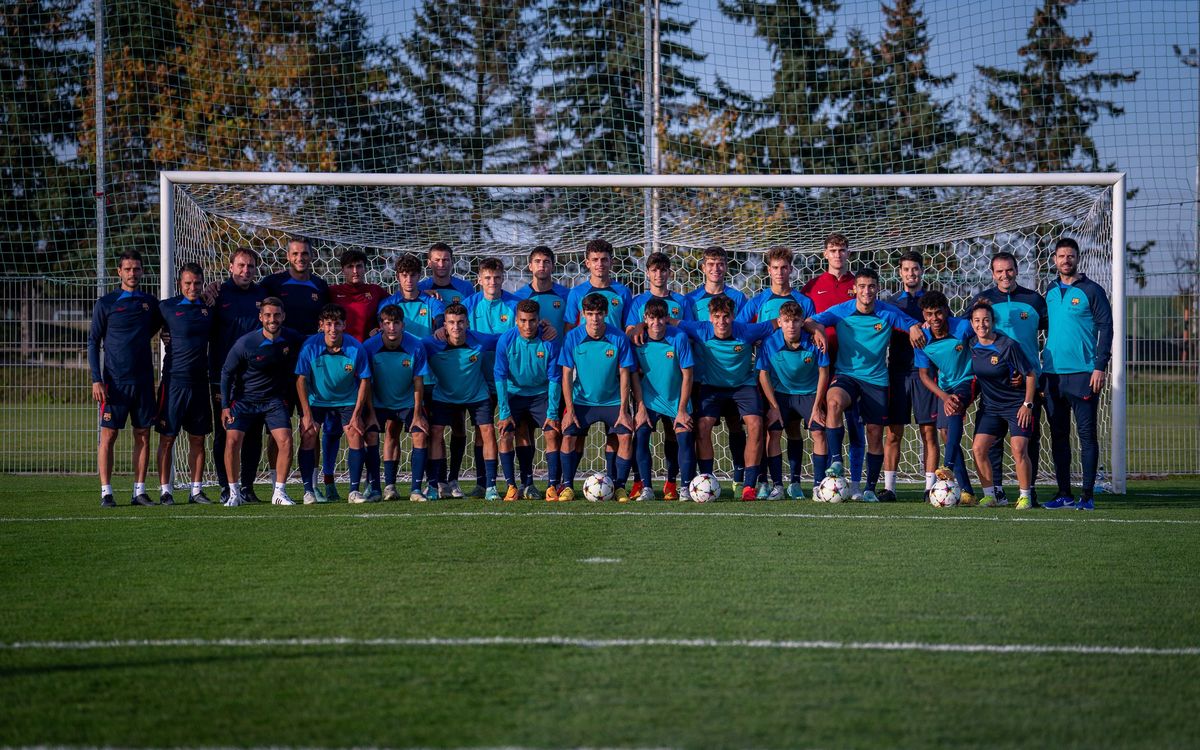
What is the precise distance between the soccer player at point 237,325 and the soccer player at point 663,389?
2926 mm

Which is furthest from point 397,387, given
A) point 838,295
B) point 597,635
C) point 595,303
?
point 597,635

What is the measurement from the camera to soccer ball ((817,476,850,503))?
28.7 feet

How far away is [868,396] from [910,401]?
1.34 ft

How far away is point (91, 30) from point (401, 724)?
60.4 feet

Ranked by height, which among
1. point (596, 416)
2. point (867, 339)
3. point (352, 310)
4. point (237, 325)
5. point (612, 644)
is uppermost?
point (352, 310)

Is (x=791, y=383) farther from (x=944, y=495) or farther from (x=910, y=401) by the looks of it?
(x=944, y=495)

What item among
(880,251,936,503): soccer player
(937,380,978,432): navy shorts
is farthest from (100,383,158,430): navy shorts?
(937,380,978,432): navy shorts

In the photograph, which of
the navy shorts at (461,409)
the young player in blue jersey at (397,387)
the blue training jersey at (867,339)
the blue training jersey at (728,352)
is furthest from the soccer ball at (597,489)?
the blue training jersey at (867,339)

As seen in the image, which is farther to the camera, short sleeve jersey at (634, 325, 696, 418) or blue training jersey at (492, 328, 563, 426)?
blue training jersey at (492, 328, 563, 426)

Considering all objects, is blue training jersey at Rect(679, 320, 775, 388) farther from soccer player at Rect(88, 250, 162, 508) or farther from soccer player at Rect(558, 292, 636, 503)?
soccer player at Rect(88, 250, 162, 508)

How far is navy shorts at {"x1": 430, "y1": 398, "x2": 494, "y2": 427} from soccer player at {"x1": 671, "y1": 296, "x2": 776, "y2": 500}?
1611 mm

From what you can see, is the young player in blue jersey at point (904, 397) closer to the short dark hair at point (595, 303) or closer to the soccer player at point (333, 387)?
the short dark hair at point (595, 303)

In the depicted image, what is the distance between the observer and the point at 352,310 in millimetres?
9695

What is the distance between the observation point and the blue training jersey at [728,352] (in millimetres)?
9180
